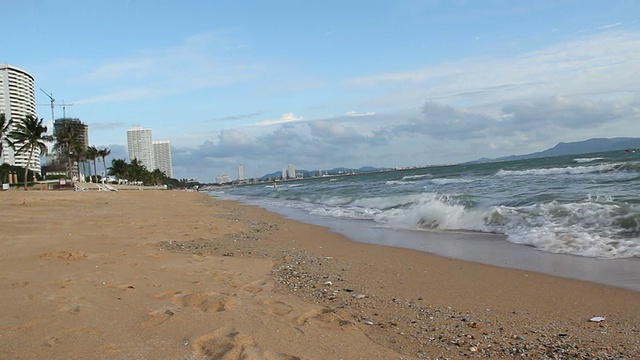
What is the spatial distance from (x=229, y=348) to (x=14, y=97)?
123 m

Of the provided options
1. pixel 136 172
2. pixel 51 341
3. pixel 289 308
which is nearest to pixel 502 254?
pixel 289 308

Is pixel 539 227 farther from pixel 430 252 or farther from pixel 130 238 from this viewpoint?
pixel 130 238

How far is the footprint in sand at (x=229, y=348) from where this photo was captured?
10.6 ft

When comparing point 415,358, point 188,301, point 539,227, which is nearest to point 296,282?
point 188,301

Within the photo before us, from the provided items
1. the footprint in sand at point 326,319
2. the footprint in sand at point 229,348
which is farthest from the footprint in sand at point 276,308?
the footprint in sand at point 229,348

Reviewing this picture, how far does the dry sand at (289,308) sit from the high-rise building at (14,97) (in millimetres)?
107102

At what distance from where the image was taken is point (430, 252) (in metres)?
8.63

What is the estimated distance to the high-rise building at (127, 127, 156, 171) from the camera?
188m

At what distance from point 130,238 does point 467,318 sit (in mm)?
7579

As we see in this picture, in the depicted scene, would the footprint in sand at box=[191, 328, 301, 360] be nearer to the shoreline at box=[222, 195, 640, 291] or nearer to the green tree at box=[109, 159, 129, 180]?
the shoreline at box=[222, 195, 640, 291]

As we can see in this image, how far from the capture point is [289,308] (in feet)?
15.2

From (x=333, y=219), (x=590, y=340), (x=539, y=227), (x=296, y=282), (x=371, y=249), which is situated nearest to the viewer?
(x=590, y=340)

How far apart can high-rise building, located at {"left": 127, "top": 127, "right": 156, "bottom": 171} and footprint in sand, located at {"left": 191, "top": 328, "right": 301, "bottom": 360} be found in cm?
19506

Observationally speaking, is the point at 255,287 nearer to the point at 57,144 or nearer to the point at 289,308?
the point at 289,308
